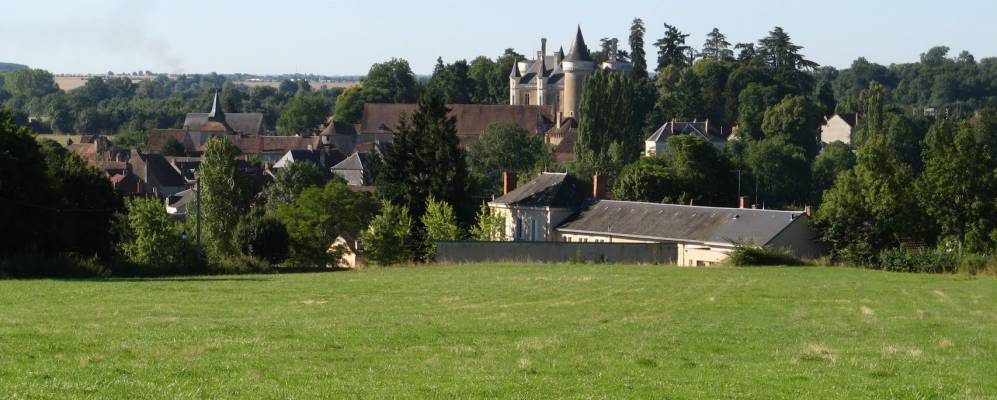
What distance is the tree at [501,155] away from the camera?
121312 mm

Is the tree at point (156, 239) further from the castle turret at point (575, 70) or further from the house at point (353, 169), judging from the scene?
the castle turret at point (575, 70)

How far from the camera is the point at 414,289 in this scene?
34.0 meters

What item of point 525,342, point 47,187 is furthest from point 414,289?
point 47,187

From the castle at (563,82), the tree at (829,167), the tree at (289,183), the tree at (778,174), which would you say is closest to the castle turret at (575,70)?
the castle at (563,82)

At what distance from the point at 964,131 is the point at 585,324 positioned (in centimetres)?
3511

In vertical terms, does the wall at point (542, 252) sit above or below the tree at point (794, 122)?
below

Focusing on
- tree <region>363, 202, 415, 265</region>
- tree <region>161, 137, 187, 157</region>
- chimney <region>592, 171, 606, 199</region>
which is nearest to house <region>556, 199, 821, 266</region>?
chimney <region>592, 171, 606, 199</region>

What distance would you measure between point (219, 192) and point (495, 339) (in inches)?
1671

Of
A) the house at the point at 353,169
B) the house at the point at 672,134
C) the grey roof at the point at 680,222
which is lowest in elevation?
the grey roof at the point at 680,222

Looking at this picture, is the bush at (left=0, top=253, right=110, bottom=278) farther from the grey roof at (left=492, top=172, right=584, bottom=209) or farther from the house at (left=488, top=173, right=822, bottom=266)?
the grey roof at (left=492, top=172, right=584, bottom=209)

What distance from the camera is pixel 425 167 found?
2648 inches

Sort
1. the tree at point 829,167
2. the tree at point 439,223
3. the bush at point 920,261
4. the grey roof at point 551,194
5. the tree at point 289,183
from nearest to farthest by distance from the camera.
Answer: the bush at point 920,261 < the tree at point 439,223 < the grey roof at point 551,194 < the tree at point 289,183 < the tree at point 829,167

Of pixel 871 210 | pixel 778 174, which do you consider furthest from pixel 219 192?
pixel 778 174

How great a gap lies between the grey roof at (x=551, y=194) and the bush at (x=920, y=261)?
20949 millimetres
